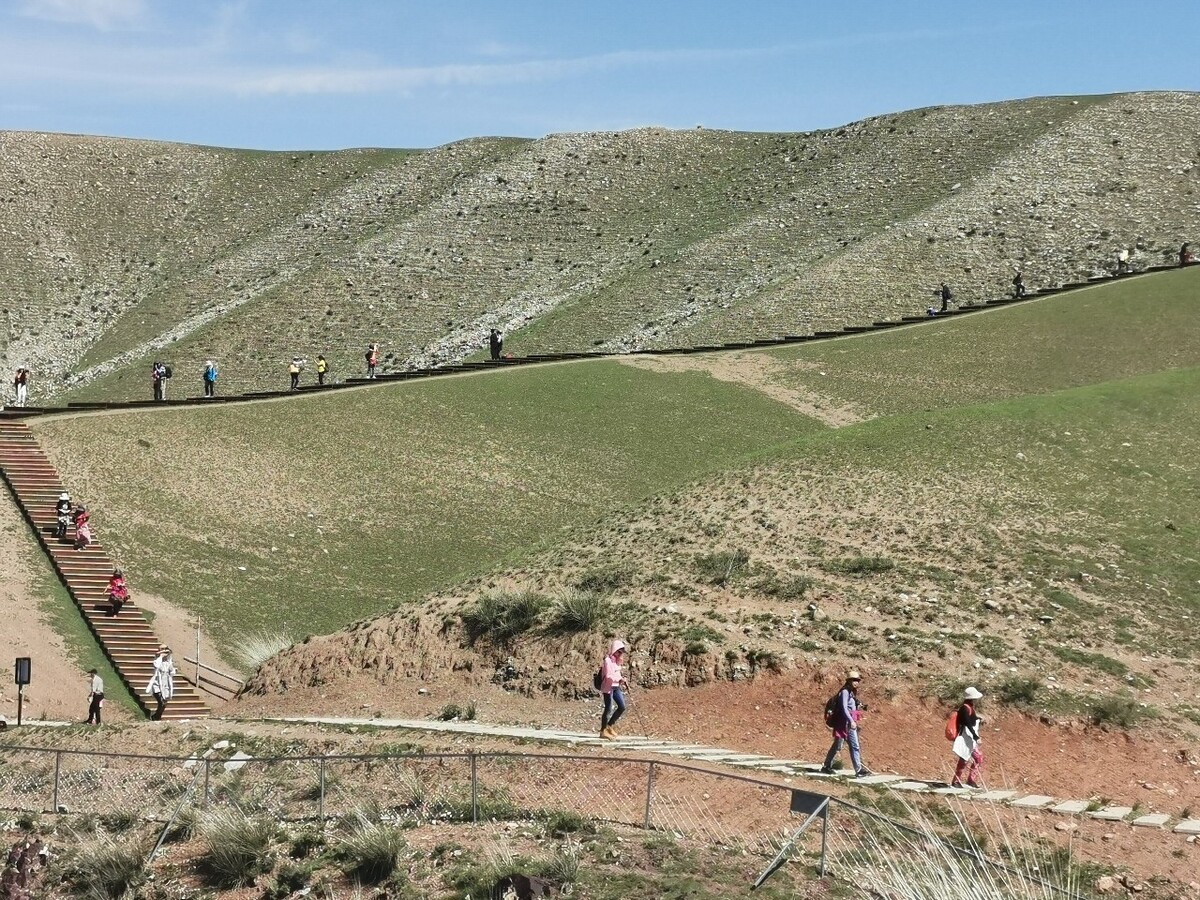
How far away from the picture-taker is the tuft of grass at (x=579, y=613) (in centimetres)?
2986

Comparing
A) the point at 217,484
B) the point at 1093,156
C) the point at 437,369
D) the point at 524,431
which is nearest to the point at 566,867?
the point at 217,484

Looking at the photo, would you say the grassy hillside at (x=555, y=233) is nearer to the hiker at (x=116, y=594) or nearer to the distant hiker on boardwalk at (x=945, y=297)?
the distant hiker on boardwalk at (x=945, y=297)

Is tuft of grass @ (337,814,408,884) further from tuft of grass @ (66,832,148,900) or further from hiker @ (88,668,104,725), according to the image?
Answer: hiker @ (88,668,104,725)

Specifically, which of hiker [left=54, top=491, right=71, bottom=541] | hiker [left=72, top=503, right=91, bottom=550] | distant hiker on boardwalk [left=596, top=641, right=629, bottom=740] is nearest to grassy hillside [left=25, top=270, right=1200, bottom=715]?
hiker [left=72, top=503, right=91, bottom=550]

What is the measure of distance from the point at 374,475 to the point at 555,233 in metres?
50.2

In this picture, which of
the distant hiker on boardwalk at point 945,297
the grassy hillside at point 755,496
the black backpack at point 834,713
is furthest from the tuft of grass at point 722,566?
the distant hiker on boardwalk at point 945,297

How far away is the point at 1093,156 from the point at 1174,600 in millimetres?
64319

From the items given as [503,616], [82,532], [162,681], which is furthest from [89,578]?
[503,616]

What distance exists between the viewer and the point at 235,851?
19562 mm

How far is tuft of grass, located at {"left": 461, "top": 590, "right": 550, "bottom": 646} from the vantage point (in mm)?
30438

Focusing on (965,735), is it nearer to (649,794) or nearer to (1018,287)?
(649,794)

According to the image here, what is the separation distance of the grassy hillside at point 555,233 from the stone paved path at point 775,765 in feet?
149

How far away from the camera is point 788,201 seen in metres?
94.2

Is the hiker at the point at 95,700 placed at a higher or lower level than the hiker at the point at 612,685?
lower
